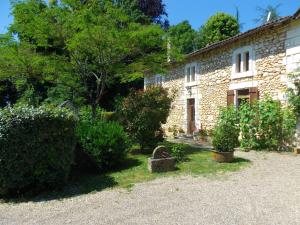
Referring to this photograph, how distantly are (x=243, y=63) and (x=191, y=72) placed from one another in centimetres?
473

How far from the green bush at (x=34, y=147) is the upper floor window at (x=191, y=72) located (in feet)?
37.1

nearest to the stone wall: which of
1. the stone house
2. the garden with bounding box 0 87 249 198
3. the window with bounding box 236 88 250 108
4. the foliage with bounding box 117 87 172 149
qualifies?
the stone house

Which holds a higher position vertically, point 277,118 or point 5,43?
point 5,43

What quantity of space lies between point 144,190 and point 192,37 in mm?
28090

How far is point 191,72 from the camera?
18031 mm

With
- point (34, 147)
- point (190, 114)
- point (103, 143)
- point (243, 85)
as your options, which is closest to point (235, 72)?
point (243, 85)

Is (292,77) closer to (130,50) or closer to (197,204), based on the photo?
(130,50)

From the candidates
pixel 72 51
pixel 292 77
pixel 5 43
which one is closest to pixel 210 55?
pixel 292 77

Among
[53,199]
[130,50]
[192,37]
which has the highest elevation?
[192,37]

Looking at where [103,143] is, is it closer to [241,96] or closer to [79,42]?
[79,42]

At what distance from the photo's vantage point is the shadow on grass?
677cm

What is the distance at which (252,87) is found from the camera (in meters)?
12.9

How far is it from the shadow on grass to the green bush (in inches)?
8.5

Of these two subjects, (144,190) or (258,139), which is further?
(258,139)
